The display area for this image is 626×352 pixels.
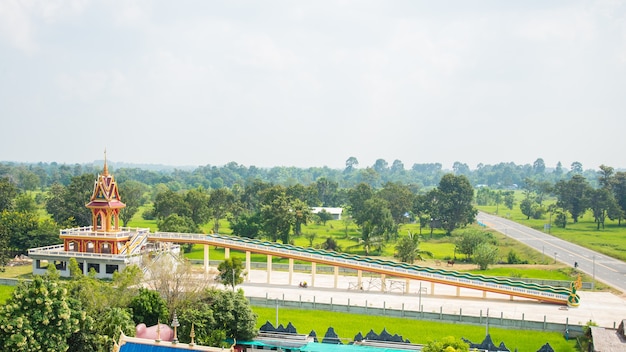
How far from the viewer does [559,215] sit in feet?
311

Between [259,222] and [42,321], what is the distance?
146 feet

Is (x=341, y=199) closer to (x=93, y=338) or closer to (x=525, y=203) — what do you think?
(x=525, y=203)

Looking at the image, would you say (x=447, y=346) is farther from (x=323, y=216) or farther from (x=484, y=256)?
(x=323, y=216)

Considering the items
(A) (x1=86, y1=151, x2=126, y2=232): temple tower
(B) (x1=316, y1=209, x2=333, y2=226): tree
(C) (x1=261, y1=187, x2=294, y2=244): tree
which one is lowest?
(B) (x1=316, y1=209, x2=333, y2=226): tree

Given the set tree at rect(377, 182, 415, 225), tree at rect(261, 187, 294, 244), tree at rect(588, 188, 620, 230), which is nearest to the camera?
tree at rect(261, 187, 294, 244)

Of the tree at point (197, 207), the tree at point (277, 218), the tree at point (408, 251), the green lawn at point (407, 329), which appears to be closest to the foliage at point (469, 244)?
the tree at point (408, 251)

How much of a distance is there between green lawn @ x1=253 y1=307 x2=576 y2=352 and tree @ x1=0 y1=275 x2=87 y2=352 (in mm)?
13065

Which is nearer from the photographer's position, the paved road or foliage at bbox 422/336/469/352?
foliage at bbox 422/336/469/352

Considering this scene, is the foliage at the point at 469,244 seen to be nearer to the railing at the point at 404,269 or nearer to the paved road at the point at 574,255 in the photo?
the paved road at the point at 574,255

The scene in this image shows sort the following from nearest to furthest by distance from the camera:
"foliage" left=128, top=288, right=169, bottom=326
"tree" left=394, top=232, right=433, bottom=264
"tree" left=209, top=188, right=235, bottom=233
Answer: "foliage" left=128, top=288, right=169, bottom=326
"tree" left=394, top=232, right=433, bottom=264
"tree" left=209, top=188, right=235, bottom=233

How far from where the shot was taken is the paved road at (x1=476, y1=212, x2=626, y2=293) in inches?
2215

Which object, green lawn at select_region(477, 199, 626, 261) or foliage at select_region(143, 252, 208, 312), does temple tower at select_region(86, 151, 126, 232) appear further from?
green lawn at select_region(477, 199, 626, 261)

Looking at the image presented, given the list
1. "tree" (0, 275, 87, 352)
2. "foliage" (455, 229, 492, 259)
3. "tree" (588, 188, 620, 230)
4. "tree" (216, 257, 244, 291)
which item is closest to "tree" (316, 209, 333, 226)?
"foliage" (455, 229, 492, 259)

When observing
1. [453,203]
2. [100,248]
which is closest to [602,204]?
[453,203]
